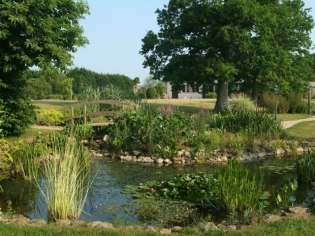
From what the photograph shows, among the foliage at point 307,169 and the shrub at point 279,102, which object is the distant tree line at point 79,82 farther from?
the foliage at point 307,169

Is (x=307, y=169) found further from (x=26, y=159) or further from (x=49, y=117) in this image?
(x=49, y=117)

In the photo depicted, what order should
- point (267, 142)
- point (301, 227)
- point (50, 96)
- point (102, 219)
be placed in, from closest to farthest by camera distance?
point (301, 227) → point (102, 219) → point (267, 142) → point (50, 96)

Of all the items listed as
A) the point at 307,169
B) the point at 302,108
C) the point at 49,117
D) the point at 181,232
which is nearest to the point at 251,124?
the point at 307,169

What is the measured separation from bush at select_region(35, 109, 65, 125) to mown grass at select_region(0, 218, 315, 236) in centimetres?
1296

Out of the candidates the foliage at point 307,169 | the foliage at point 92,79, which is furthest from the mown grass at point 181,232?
the foliage at point 92,79

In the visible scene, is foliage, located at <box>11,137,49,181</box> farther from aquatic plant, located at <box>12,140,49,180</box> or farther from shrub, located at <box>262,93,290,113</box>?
shrub, located at <box>262,93,290,113</box>

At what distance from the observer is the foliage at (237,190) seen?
591cm

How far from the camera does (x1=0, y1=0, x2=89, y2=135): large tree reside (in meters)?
10.1

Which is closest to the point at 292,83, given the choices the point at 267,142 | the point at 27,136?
the point at 267,142

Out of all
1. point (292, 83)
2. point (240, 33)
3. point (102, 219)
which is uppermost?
point (240, 33)

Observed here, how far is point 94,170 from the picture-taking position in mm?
9891

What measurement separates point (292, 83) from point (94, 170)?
15.1 metres

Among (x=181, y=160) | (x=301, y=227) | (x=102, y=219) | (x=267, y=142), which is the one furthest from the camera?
(x=267, y=142)

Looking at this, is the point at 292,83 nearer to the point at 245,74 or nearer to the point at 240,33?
the point at 245,74
